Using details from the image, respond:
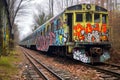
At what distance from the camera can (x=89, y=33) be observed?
14.6 metres

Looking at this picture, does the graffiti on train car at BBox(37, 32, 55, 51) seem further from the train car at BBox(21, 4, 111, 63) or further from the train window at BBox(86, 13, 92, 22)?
the train window at BBox(86, 13, 92, 22)

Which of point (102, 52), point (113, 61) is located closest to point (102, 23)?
point (102, 52)

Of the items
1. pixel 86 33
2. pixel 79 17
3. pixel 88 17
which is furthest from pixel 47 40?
pixel 86 33

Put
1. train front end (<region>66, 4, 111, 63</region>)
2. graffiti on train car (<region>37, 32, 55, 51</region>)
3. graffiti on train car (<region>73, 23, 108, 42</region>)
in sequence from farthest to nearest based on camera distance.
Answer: graffiti on train car (<region>37, 32, 55, 51</region>) → graffiti on train car (<region>73, 23, 108, 42</region>) → train front end (<region>66, 4, 111, 63</region>)

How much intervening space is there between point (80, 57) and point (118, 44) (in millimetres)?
4409

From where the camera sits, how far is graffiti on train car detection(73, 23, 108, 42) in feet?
47.5

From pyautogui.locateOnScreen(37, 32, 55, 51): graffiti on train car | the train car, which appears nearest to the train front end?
the train car

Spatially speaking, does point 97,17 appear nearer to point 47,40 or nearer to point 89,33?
point 89,33

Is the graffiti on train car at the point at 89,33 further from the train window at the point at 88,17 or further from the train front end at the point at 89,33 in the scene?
the train window at the point at 88,17

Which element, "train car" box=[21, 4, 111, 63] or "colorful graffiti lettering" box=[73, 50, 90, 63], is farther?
"train car" box=[21, 4, 111, 63]

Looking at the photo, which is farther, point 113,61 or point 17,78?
point 113,61

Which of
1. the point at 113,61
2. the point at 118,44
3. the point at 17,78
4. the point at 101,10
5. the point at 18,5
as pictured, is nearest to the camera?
the point at 17,78

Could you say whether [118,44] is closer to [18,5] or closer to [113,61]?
[113,61]

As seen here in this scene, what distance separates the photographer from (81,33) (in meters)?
14.5
